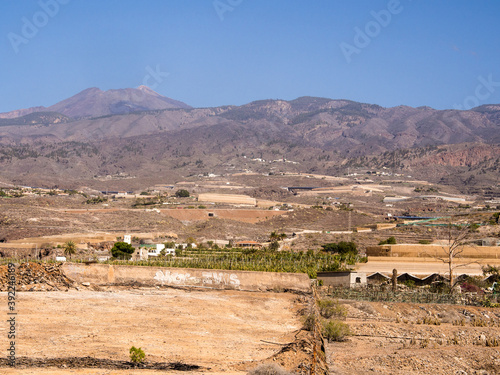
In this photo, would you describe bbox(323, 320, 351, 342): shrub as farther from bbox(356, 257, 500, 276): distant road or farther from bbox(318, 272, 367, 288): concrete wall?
bbox(356, 257, 500, 276): distant road

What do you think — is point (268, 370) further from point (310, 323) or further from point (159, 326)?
point (310, 323)

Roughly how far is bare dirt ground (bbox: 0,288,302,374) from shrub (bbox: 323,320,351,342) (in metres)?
1.18

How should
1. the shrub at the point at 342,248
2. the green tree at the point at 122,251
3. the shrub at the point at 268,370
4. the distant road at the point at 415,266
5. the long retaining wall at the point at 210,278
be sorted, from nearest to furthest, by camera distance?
the shrub at the point at 268,370
the long retaining wall at the point at 210,278
the distant road at the point at 415,266
the green tree at the point at 122,251
the shrub at the point at 342,248

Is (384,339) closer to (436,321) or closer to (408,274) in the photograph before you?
(436,321)

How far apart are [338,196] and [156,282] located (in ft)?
400

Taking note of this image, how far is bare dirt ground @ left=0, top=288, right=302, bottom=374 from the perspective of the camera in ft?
62.2

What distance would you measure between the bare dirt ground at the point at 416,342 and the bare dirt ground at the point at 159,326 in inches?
94.4

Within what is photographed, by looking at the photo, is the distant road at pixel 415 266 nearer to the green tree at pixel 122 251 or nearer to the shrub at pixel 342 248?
the shrub at pixel 342 248

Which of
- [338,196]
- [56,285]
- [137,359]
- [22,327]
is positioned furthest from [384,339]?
[338,196]

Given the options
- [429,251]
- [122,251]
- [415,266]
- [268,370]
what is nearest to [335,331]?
[268,370]

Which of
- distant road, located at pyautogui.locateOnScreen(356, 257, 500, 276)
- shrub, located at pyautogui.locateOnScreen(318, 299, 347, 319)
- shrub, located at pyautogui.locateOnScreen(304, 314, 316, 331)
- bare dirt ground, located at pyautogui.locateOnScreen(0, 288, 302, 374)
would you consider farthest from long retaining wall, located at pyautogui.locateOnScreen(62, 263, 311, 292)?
distant road, located at pyautogui.locateOnScreen(356, 257, 500, 276)

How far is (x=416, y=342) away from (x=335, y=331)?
296 centimetres

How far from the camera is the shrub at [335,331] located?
79.8ft

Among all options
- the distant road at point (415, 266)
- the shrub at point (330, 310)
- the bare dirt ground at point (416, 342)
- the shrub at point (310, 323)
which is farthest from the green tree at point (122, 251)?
the shrub at point (310, 323)
